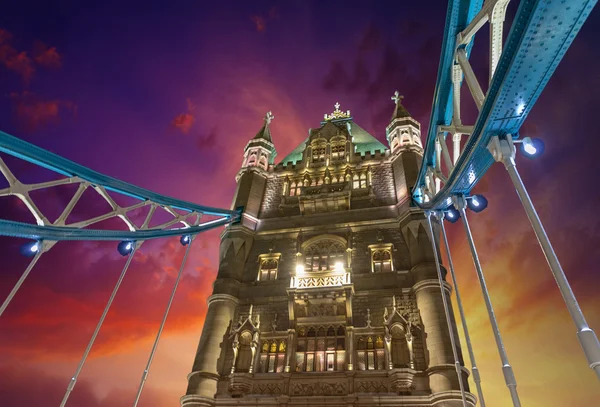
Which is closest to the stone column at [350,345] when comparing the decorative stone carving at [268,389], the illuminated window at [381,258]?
the decorative stone carving at [268,389]

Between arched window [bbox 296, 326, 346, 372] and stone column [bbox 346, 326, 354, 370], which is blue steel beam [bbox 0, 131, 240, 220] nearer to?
arched window [bbox 296, 326, 346, 372]

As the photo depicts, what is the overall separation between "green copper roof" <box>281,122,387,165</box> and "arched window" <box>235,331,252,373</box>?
14862 mm

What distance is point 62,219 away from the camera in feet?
30.9

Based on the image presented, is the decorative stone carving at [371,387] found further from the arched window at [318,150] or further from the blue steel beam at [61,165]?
the arched window at [318,150]

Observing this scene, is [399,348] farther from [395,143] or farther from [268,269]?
[395,143]

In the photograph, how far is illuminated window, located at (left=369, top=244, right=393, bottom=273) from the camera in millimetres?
19961

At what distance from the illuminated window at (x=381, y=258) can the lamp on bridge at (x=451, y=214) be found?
765 cm

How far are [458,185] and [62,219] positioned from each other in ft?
36.1

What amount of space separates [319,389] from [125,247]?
34.2ft

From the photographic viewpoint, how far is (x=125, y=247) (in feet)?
39.7

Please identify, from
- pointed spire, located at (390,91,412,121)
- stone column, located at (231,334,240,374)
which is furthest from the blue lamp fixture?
pointed spire, located at (390,91,412,121)

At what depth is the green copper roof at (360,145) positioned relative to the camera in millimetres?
28781

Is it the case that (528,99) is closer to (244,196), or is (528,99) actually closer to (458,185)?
(458,185)

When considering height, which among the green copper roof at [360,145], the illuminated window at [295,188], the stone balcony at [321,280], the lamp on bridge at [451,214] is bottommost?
the lamp on bridge at [451,214]
